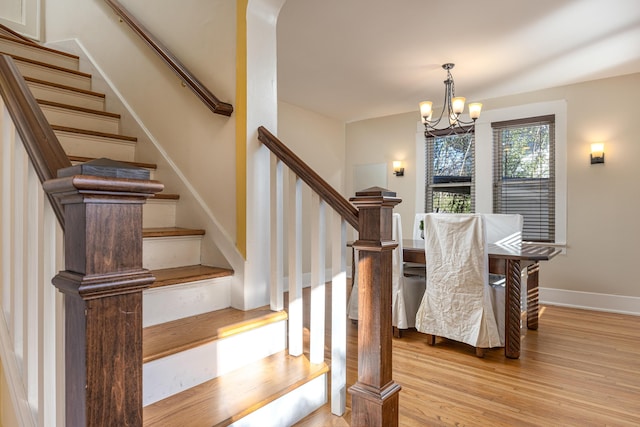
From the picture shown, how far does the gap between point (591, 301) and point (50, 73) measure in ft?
17.5

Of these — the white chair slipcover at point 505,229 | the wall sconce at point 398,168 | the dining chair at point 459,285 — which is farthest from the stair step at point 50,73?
the wall sconce at point 398,168

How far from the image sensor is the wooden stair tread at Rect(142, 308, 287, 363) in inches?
56.1

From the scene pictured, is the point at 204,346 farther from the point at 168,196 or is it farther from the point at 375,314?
the point at 168,196

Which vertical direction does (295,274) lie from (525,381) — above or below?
above

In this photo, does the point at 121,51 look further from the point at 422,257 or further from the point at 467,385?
the point at 467,385

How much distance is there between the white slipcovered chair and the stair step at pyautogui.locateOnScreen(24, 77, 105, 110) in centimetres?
233

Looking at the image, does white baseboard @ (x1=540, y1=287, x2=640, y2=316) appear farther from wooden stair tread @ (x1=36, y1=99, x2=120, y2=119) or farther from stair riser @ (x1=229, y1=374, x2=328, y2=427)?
wooden stair tread @ (x1=36, y1=99, x2=120, y2=119)

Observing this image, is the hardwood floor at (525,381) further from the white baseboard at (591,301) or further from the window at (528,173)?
the window at (528,173)

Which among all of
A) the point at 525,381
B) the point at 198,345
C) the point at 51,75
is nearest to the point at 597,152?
the point at 525,381

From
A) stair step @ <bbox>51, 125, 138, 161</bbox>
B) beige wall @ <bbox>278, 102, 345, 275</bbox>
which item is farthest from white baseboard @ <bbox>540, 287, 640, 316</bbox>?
stair step @ <bbox>51, 125, 138, 161</bbox>

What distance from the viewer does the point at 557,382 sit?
7.62 ft

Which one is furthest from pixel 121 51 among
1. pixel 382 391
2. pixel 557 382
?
pixel 557 382

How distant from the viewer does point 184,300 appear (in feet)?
5.82

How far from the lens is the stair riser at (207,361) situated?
53.8 inches
